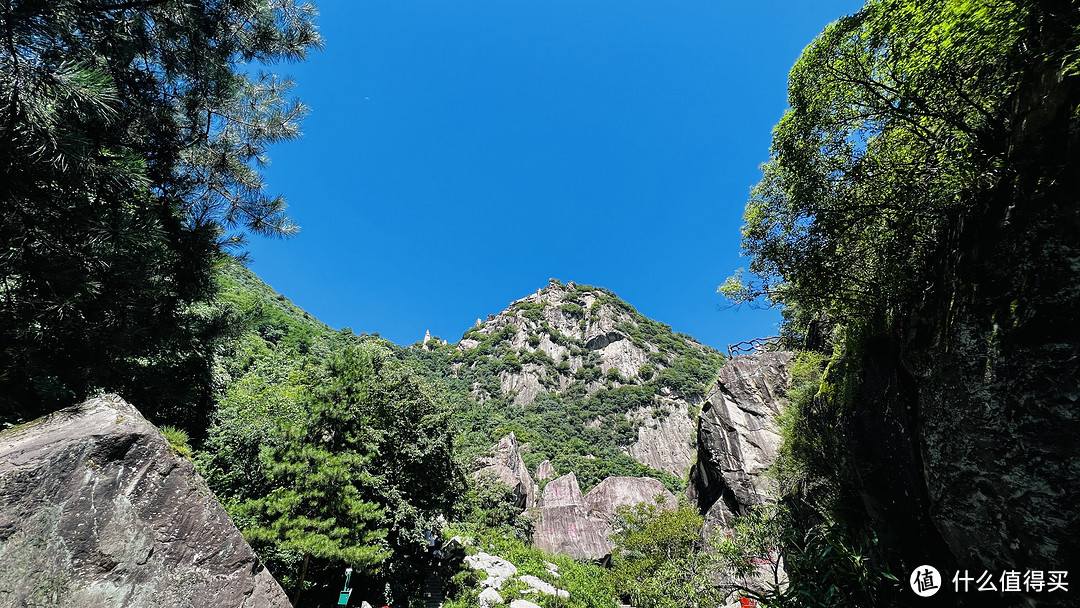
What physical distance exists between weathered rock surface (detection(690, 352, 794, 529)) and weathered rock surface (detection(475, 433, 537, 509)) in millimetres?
14067

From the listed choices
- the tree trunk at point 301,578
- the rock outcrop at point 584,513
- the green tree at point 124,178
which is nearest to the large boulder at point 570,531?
the rock outcrop at point 584,513

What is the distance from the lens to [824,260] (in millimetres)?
5578

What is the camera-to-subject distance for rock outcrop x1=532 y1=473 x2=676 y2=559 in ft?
79.4

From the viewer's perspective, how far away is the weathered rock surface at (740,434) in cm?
1405

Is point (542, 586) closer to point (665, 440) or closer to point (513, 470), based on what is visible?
point (513, 470)

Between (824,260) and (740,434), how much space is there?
38.8ft

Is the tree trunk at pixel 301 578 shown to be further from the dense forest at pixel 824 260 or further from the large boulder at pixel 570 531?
the large boulder at pixel 570 531

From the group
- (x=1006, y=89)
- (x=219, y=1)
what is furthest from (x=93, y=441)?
(x=1006, y=89)

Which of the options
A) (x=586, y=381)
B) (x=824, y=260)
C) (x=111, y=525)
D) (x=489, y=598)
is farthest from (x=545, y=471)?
(x=111, y=525)

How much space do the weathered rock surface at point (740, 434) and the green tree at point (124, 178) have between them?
1653cm

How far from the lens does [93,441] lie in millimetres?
2795

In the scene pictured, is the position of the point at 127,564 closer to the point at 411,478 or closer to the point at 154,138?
the point at 154,138

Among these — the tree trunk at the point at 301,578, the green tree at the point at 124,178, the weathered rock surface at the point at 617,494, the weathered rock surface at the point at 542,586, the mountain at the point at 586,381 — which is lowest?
the weathered rock surface at the point at 542,586

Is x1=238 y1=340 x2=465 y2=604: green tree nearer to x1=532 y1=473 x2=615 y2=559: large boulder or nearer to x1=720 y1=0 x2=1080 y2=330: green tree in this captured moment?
x1=720 y1=0 x2=1080 y2=330: green tree
